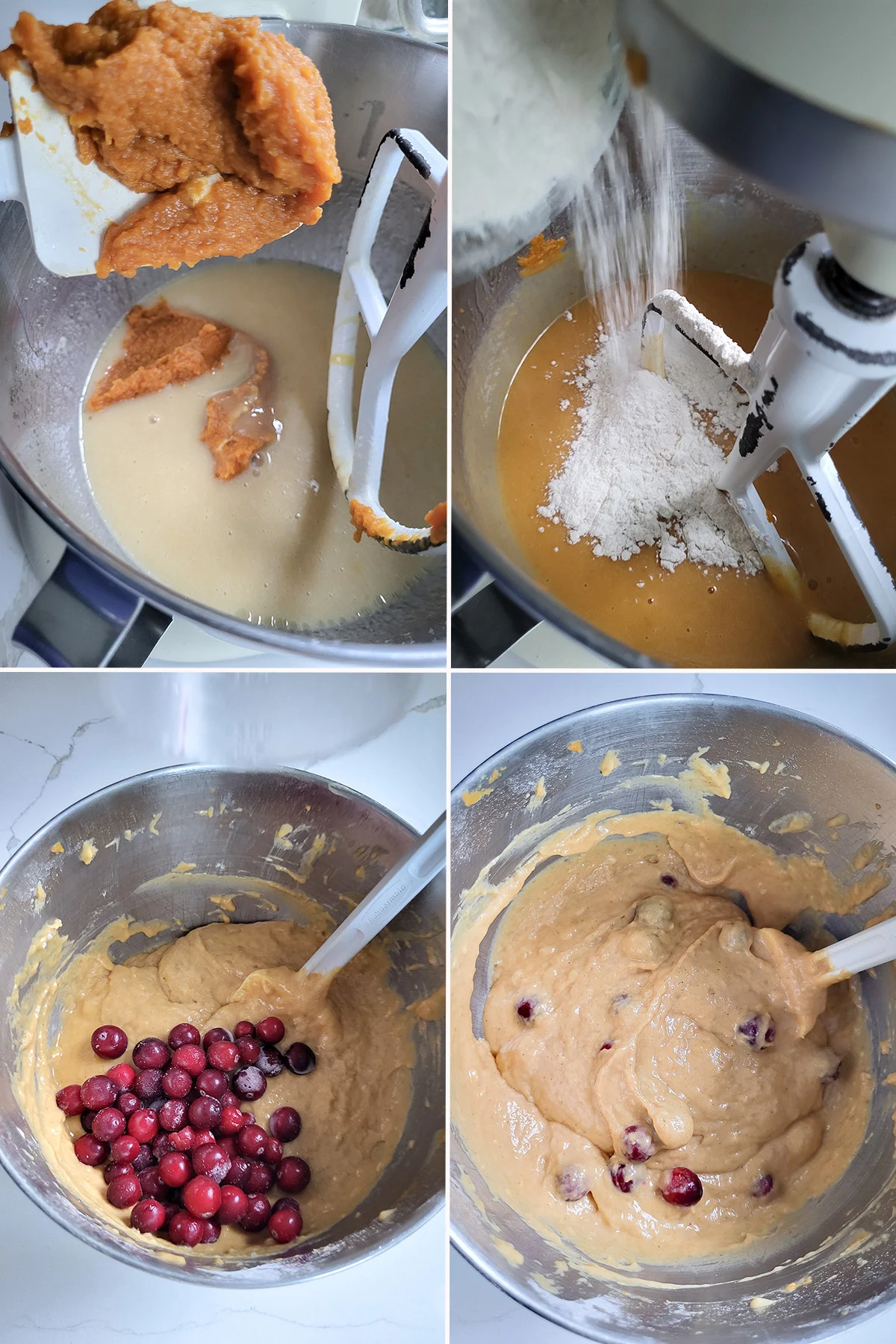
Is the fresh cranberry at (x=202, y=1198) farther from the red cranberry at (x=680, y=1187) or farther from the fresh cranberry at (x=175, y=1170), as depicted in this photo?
the red cranberry at (x=680, y=1187)

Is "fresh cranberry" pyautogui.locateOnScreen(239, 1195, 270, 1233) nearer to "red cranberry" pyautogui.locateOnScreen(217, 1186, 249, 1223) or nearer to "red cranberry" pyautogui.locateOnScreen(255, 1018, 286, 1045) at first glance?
"red cranberry" pyautogui.locateOnScreen(217, 1186, 249, 1223)

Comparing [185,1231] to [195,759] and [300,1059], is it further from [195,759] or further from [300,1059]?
[195,759]

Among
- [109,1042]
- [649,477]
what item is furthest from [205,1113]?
[649,477]

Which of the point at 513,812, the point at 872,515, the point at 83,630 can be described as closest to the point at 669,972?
the point at 513,812

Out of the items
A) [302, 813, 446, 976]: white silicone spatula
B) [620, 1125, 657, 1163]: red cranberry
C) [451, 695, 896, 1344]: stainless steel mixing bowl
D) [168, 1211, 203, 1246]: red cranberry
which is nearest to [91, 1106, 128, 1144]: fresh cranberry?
[168, 1211, 203, 1246]: red cranberry

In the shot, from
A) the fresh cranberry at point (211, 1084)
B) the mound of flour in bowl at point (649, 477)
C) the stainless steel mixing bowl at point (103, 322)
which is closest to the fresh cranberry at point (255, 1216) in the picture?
the fresh cranberry at point (211, 1084)

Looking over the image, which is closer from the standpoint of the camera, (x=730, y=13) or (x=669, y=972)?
(x=730, y=13)

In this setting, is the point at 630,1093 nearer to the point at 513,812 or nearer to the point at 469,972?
the point at 469,972
